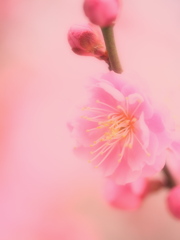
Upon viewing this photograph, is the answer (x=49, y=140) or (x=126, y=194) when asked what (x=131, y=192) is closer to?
(x=126, y=194)

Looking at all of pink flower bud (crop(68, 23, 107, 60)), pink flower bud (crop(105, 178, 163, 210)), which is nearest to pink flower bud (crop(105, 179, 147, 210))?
pink flower bud (crop(105, 178, 163, 210))

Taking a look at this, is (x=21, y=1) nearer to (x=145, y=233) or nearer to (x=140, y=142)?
(x=140, y=142)

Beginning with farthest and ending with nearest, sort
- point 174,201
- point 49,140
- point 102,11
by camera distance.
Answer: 1. point 49,140
2. point 174,201
3. point 102,11

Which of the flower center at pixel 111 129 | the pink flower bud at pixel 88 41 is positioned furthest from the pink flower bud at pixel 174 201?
the pink flower bud at pixel 88 41

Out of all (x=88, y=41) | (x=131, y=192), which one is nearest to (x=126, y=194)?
(x=131, y=192)

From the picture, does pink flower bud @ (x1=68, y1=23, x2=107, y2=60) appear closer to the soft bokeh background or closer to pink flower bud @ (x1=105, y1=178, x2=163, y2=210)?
the soft bokeh background
